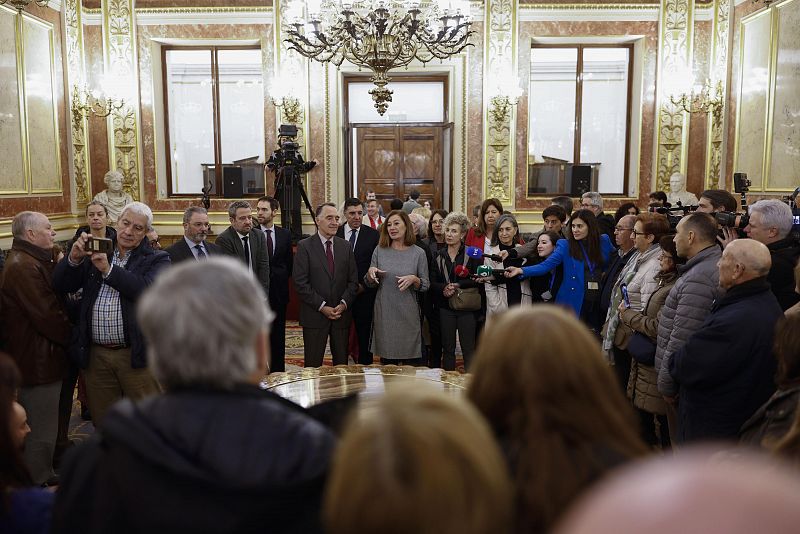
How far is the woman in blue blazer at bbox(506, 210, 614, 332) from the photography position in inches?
195

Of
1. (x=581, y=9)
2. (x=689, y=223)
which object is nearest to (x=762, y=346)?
(x=689, y=223)

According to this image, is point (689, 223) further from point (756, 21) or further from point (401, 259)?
point (756, 21)

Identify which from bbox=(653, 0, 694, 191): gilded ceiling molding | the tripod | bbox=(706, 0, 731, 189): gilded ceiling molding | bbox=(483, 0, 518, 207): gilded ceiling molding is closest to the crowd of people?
the tripod

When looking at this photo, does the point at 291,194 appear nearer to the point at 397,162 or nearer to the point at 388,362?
the point at 397,162

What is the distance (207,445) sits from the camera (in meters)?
1.23

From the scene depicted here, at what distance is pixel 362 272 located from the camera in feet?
17.2

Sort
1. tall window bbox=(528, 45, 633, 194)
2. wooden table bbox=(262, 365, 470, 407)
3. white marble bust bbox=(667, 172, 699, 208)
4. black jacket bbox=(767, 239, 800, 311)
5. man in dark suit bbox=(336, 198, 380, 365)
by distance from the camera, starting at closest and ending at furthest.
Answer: wooden table bbox=(262, 365, 470, 407), black jacket bbox=(767, 239, 800, 311), man in dark suit bbox=(336, 198, 380, 365), white marble bust bbox=(667, 172, 699, 208), tall window bbox=(528, 45, 633, 194)

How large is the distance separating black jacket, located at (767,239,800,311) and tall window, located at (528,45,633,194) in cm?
619

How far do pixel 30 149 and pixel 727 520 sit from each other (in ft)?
30.4

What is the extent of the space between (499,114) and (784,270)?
6.21 metres

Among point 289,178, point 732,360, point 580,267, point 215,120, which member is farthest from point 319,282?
point 215,120

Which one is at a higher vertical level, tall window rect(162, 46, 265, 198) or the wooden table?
tall window rect(162, 46, 265, 198)

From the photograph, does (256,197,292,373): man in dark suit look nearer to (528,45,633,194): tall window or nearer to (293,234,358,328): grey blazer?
(293,234,358,328): grey blazer

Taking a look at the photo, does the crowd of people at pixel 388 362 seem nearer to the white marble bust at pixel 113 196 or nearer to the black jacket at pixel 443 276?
the black jacket at pixel 443 276
